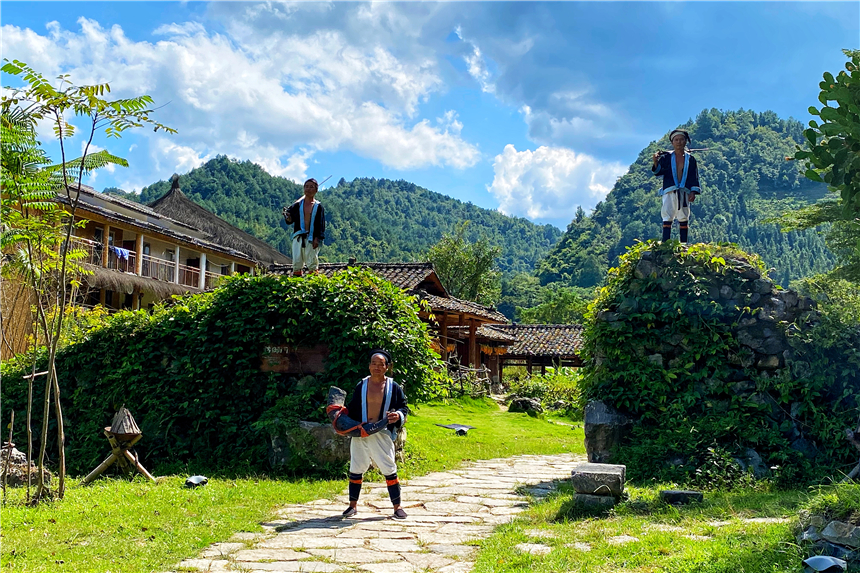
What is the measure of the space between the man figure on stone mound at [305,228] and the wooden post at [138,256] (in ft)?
56.9

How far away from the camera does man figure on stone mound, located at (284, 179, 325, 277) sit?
10625mm

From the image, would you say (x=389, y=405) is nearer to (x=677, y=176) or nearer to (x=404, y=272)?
(x=677, y=176)

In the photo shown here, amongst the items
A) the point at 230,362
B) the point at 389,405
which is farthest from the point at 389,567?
the point at 230,362

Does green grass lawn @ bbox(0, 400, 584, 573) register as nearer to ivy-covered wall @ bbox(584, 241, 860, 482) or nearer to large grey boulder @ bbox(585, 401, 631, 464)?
large grey boulder @ bbox(585, 401, 631, 464)

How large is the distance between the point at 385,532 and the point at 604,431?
4.17 m

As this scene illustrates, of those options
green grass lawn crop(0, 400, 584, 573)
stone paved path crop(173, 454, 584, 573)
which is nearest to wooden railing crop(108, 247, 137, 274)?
green grass lawn crop(0, 400, 584, 573)

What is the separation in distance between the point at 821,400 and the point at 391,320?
574 centimetres

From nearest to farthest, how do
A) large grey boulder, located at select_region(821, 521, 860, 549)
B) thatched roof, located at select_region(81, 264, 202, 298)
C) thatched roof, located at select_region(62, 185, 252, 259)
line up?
large grey boulder, located at select_region(821, 521, 860, 549) < thatched roof, located at select_region(81, 264, 202, 298) < thatched roof, located at select_region(62, 185, 252, 259)

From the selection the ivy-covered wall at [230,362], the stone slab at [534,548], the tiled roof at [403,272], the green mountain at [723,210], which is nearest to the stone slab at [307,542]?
the stone slab at [534,548]

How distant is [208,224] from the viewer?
3759 cm

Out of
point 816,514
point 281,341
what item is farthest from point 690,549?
point 281,341

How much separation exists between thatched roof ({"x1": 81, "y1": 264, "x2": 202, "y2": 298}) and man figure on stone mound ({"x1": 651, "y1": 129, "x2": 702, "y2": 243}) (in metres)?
16.5

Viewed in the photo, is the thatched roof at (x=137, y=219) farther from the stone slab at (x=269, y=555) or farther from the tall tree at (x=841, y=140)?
the tall tree at (x=841, y=140)

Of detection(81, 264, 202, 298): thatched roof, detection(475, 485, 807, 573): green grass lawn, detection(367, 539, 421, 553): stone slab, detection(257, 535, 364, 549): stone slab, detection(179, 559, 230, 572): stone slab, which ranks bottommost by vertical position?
detection(367, 539, 421, 553): stone slab
